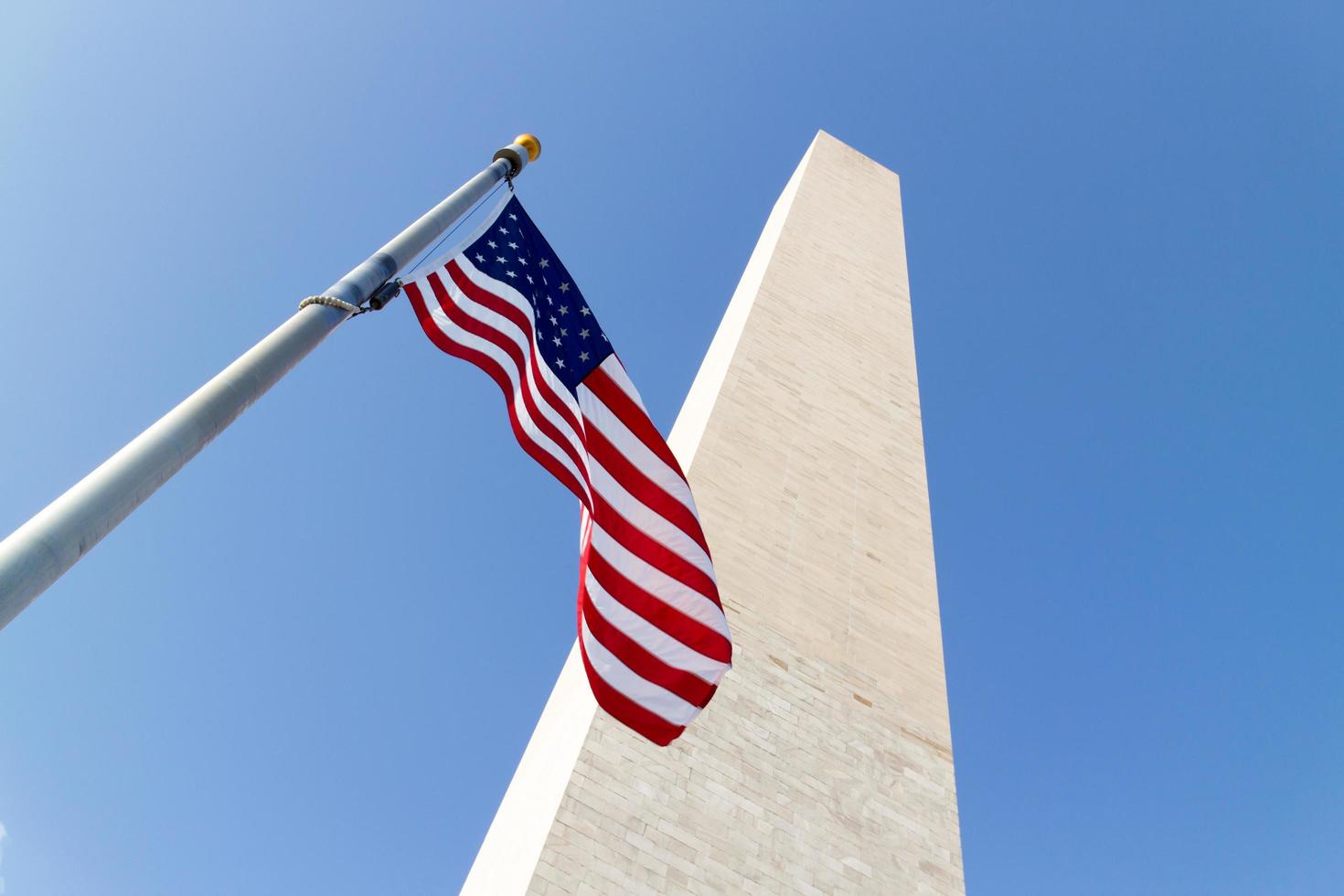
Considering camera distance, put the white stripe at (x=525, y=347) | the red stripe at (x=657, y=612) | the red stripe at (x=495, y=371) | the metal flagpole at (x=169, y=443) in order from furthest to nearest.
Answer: the red stripe at (x=657, y=612), the white stripe at (x=525, y=347), the red stripe at (x=495, y=371), the metal flagpole at (x=169, y=443)

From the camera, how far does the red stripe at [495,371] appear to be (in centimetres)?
525

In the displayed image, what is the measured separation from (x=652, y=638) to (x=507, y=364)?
1.70m

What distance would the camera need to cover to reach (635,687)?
219 inches

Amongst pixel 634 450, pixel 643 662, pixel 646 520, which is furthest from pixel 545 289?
pixel 643 662

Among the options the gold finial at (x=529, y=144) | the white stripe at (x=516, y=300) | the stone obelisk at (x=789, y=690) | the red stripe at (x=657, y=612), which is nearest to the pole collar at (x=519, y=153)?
the gold finial at (x=529, y=144)

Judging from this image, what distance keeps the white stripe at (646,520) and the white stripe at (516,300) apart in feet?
1.21

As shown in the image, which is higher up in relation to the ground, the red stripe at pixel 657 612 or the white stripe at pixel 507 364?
the white stripe at pixel 507 364

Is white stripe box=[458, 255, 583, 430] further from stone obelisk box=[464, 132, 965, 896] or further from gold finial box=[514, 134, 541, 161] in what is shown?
stone obelisk box=[464, 132, 965, 896]

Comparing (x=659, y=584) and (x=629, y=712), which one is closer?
(x=629, y=712)

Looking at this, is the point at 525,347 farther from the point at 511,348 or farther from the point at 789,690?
the point at 789,690

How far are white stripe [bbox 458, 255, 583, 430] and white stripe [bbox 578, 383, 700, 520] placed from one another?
0.62 ft

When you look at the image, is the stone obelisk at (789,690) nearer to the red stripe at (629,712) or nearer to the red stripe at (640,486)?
the red stripe at (629,712)

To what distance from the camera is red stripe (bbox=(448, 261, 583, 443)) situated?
17.8 ft

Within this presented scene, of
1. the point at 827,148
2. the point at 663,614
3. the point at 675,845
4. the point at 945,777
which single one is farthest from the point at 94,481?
the point at 827,148
